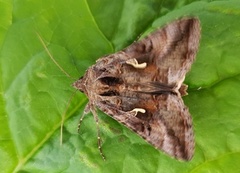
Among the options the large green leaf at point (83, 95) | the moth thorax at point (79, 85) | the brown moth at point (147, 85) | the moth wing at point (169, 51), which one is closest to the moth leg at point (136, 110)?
the brown moth at point (147, 85)

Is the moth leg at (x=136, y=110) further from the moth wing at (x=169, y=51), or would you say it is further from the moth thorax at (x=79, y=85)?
the moth thorax at (x=79, y=85)

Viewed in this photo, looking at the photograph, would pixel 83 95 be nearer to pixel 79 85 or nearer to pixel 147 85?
pixel 79 85

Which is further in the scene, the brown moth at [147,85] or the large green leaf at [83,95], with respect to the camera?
the brown moth at [147,85]

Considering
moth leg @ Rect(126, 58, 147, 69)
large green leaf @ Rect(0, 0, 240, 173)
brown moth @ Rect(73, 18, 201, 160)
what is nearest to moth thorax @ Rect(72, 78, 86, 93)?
brown moth @ Rect(73, 18, 201, 160)

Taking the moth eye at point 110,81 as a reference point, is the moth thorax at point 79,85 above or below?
above

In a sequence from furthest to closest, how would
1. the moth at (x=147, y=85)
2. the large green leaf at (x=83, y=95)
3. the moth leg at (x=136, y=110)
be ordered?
the moth leg at (x=136, y=110) < the moth at (x=147, y=85) < the large green leaf at (x=83, y=95)

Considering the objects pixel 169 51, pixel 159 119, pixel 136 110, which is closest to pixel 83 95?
pixel 136 110

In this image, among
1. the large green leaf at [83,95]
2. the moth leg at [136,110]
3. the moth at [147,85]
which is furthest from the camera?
the moth leg at [136,110]
